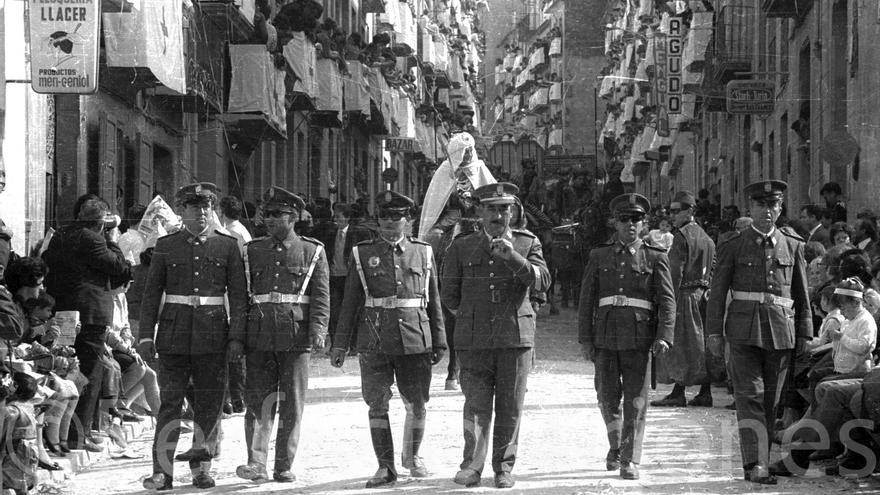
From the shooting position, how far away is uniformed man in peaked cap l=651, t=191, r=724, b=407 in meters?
13.4

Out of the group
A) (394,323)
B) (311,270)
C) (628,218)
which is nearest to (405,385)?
(394,323)

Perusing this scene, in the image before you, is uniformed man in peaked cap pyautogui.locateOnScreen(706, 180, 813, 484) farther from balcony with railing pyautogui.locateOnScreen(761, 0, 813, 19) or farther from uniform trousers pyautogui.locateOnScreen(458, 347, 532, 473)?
balcony with railing pyautogui.locateOnScreen(761, 0, 813, 19)

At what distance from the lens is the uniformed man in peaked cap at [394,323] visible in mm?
9609

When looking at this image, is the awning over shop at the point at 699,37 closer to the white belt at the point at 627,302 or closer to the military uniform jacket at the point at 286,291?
the white belt at the point at 627,302

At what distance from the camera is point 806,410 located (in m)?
10.6

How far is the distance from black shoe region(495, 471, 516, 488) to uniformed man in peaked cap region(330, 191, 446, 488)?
638 millimetres

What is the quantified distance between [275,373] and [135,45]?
8.59 m

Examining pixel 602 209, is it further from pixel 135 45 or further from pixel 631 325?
pixel 631 325

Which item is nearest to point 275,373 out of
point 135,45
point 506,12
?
point 135,45

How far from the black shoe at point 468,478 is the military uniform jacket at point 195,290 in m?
1.67

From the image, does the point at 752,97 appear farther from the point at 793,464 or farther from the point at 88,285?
the point at 88,285

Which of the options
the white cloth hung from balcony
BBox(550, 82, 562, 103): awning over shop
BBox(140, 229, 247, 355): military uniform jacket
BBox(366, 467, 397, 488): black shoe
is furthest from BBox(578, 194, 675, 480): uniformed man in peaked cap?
BBox(550, 82, 562, 103): awning over shop

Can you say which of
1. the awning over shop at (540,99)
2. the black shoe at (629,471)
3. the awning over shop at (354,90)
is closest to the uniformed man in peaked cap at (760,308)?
the black shoe at (629,471)

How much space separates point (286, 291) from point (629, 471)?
8.28 ft
